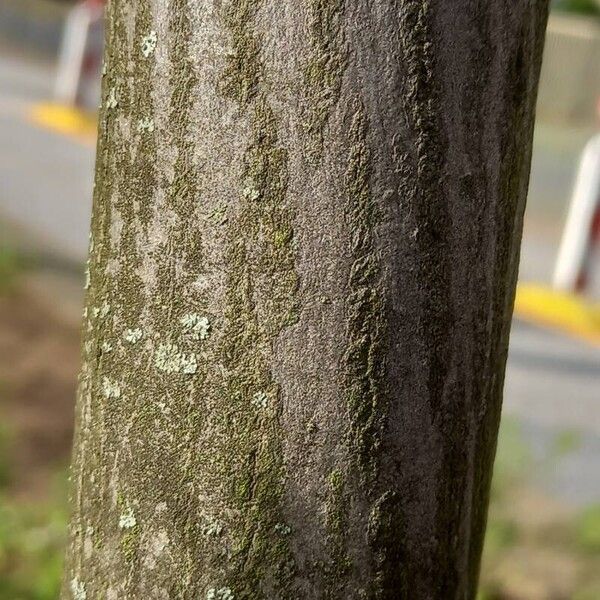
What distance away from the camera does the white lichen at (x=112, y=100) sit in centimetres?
83

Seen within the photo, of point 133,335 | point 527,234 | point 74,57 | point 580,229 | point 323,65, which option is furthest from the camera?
point 74,57

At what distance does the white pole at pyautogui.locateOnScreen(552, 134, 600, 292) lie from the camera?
5688 millimetres

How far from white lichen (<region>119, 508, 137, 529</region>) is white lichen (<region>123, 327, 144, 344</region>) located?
0.18 m

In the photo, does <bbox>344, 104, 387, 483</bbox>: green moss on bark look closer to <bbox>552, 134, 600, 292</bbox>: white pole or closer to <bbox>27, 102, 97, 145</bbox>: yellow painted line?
<bbox>552, 134, 600, 292</bbox>: white pole

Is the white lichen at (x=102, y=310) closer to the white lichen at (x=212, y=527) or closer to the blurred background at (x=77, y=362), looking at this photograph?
the white lichen at (x=212, y=527)

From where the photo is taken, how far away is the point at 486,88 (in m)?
0.77

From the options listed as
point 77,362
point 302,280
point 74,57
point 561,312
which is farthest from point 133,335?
point 74,57

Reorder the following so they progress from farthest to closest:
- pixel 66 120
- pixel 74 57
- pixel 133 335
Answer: pixel 74 57
pixel 66 120
pixel 133 335

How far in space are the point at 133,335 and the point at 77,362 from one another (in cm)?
333

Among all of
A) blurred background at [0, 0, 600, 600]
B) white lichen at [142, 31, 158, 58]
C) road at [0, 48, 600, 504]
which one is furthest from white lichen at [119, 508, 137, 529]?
road at [0, 48, 600, 504]

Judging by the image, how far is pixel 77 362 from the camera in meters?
4.04

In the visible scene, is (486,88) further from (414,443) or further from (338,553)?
(338,553)

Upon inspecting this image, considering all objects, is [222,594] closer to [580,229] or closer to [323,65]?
[323,65]

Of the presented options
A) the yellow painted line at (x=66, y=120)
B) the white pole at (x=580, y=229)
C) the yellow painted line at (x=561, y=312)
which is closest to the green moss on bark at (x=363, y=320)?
the yellow painted line at (x=561, y=312)
